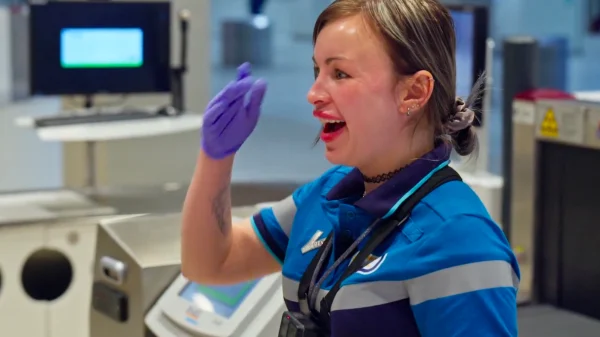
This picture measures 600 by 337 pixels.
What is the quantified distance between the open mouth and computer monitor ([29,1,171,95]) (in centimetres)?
288

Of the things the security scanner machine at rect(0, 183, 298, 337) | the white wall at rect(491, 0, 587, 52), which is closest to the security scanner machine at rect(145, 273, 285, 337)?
the security scanner machine at rect(0, 183, 298, 337)

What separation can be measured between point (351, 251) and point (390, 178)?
4.6 inches

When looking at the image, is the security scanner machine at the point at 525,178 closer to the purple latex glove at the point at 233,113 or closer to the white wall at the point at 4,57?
the purple latex glove at the point at 233,113

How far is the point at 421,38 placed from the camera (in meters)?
1.25

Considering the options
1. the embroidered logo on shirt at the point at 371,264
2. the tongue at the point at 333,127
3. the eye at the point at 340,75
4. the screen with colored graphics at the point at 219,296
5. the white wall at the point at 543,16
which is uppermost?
the white wall at the point at 543,16

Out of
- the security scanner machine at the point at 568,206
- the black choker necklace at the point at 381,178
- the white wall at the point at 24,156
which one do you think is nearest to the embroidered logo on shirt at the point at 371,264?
the black choker necklace at the point at 381,178

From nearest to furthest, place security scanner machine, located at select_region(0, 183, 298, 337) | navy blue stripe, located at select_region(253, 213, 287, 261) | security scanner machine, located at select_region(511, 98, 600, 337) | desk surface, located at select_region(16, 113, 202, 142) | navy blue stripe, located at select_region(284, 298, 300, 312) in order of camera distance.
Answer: navy blue stripe, located at select_region(284, 298, 300, 312) < navy blue stripe, located at select_region(253, 213, 287, 261) < security scanner machine, located at select_region(511, 98, 600, 337) < security scanner machine, located at select_region(0, 183, 298, 337) < desk surface, located at select_region(16, 113, 202, 142)

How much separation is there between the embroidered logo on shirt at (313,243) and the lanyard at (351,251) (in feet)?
0.07

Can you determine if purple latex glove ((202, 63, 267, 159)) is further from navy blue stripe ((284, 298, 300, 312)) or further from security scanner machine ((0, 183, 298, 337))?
security scanner machine ((0, 183, 298, 337))

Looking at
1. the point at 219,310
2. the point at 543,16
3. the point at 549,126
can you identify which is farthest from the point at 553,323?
the point at 543,16

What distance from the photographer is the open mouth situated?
130 centimetres

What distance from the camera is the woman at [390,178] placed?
1.18m

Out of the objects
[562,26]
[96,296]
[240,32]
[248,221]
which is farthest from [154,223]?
[562,26]

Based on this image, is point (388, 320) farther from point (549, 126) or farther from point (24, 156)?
point (24, 156)
